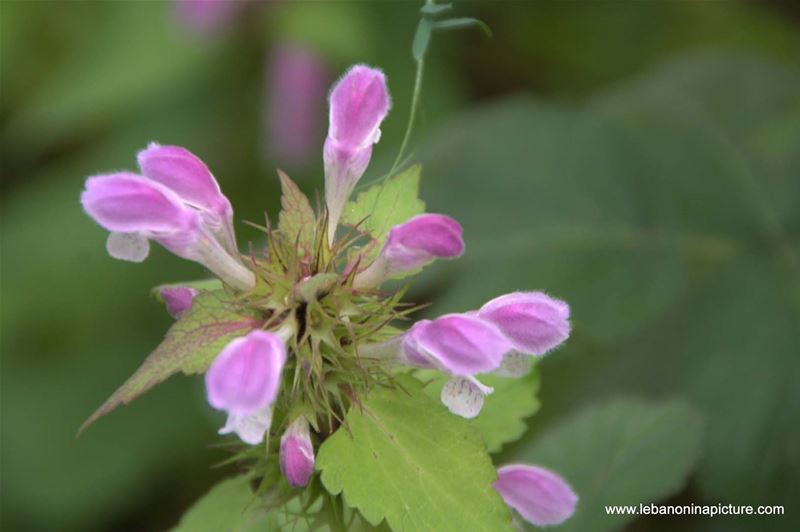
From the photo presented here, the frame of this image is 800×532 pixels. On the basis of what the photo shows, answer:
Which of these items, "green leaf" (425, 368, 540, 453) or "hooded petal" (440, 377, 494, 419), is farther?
"green leaf" (425, 368, 540, 453)

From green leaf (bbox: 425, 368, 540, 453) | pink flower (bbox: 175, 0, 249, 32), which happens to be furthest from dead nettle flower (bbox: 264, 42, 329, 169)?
green leaf (bbox: 425, 368, 540, 453)

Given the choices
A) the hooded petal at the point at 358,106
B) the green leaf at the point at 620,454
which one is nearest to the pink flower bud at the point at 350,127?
the hooded petal at the point at 358,106

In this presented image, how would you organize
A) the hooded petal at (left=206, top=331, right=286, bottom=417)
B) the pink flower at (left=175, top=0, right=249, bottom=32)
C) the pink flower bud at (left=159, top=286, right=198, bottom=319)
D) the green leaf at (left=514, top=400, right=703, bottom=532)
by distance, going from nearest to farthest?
the hooded petal at (left=206, top=331, right=286, bottom=417) < the pink flower bud at (left=159, top=286, right=198, bottom=319) < the green leaf at (left=514, top=400, right=703, bottom=532) < the pink flower at (left=175, top=0, right=249, bottom=32)

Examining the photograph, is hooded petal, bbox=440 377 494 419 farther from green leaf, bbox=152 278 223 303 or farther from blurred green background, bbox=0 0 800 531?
blurred green background, bbox=0 0 800 531

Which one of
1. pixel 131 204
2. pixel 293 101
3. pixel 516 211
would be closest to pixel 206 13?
pixel 293 101

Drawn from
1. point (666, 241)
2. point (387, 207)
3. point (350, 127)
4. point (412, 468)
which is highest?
point (350, 127)

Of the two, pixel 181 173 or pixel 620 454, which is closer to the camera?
pixel 181 173

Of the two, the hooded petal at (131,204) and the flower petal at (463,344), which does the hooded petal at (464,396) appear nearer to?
the flower petal at (463,344)

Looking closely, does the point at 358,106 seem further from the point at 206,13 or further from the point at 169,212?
the point at 206,13
